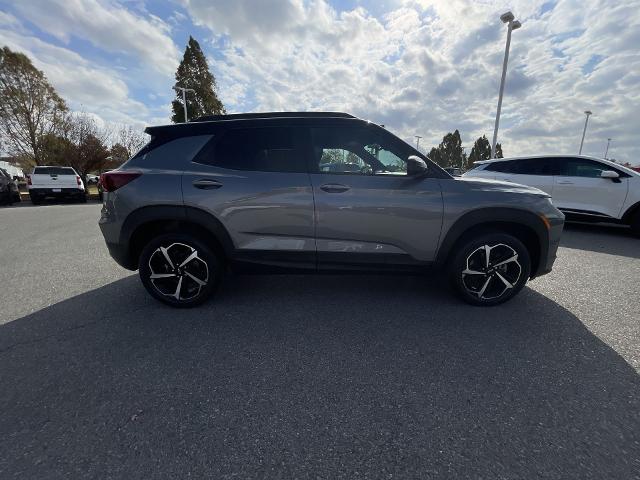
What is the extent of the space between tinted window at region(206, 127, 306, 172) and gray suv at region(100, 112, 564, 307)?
0.01 metres

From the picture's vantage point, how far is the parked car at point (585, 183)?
20.6 feet

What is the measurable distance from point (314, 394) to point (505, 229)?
2569 millimetres

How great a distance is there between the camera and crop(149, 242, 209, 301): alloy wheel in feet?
9.95

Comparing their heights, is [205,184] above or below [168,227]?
above

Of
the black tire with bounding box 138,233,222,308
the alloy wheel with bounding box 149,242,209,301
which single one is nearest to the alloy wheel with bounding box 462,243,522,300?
the black tire with bounding box 138,233,222,308

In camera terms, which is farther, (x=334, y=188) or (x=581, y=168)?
(x=581, y=168)

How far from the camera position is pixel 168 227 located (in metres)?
3.10

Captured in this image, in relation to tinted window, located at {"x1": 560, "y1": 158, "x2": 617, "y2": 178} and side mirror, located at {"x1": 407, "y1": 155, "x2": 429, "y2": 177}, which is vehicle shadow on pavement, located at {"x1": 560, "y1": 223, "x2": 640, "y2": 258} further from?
side mirror, located at {"x1": 407, "y1": 155, "x2": 429, "y2": 177}

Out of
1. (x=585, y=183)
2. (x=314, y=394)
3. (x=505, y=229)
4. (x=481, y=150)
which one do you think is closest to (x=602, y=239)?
(x=585, y=183)

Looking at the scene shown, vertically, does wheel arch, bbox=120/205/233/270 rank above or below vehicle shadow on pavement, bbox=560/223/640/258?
above

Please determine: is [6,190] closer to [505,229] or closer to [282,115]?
[282,115]

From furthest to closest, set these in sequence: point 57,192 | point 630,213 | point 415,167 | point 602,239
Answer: point 57,192 < point 630,213 < point 602,239 < point 415,167

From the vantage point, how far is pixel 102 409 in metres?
1.80

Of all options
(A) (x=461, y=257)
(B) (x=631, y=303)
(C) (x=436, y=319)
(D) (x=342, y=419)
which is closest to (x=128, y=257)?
(D) (x=342, y=419)
